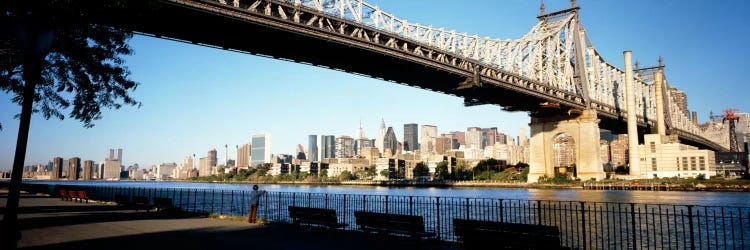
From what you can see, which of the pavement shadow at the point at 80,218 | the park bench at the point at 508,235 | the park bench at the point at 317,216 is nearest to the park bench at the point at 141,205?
the pavement shadow at the point at 80,218

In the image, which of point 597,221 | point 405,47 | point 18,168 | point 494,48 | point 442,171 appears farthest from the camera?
point 442,171

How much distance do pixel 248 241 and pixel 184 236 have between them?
2097 millimetres

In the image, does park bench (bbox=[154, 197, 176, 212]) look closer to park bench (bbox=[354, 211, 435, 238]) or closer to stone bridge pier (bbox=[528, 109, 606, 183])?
park bench (bbox=[354, 211, 435, 238])

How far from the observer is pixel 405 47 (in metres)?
44.4

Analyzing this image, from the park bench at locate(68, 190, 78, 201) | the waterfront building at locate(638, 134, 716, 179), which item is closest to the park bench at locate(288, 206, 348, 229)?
the park bench at locate(68, 190, 78, 201)

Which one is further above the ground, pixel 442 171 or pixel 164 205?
pixel 442 171

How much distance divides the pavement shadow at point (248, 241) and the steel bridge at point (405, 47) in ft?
20.4

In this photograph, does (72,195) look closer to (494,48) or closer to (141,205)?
(141,205)

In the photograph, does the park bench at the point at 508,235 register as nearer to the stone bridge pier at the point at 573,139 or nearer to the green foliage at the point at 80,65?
the green foliage at the point at 80,65

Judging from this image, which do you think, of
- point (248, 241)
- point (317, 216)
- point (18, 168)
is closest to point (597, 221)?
point (317, 216)

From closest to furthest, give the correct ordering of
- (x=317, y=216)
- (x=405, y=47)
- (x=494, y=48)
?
1. (x=317, y=216)
2. (x=405, y=47)
3. (x=494, y=48)

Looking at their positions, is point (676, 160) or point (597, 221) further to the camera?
point (676, 160)

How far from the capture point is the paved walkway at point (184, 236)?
1210 cm

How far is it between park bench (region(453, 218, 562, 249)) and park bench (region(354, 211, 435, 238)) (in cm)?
118
